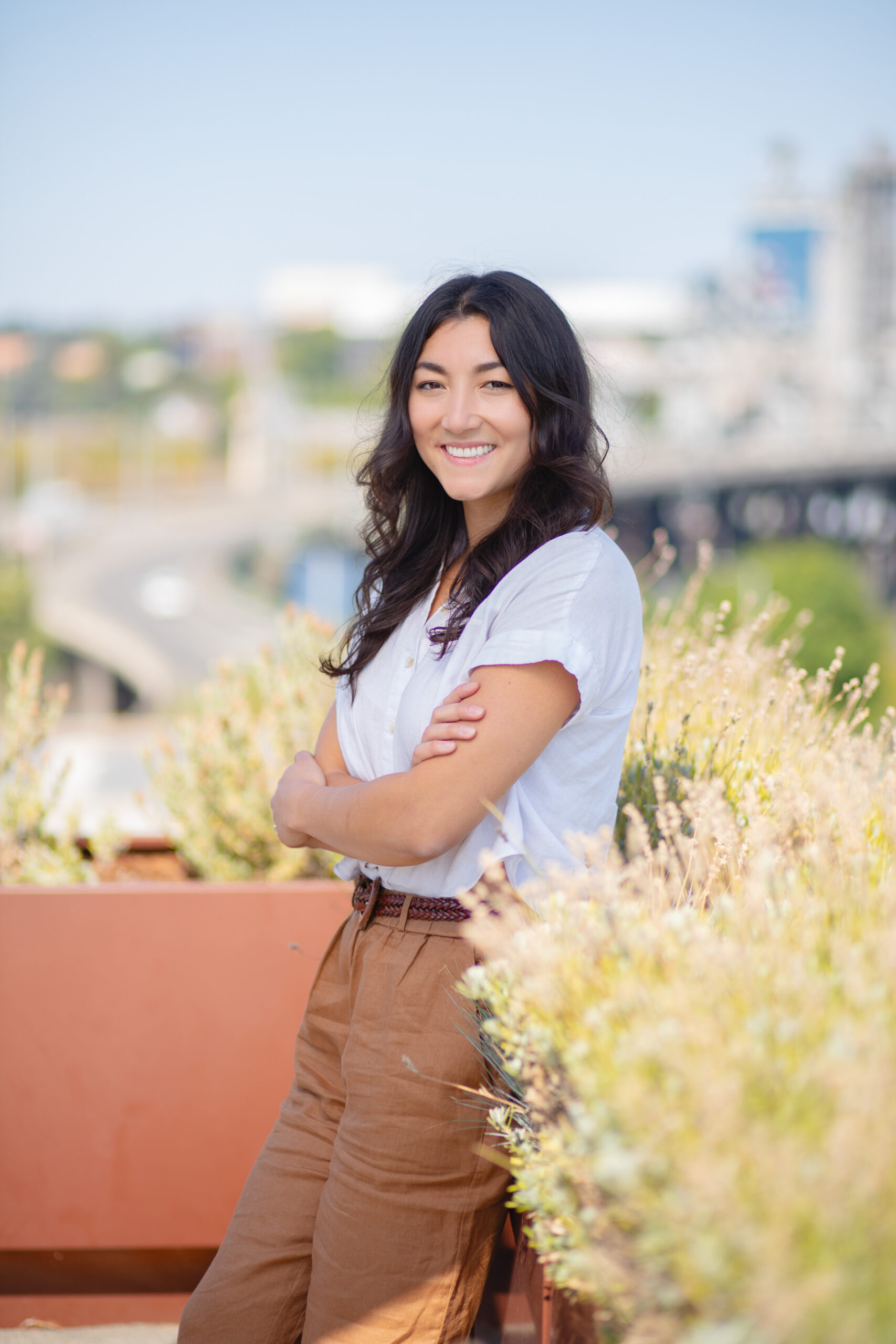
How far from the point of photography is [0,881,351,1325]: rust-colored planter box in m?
2.38

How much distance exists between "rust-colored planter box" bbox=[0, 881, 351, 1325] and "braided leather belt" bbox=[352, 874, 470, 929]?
2.16 ft

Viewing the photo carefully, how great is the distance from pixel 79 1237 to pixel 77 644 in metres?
42.9

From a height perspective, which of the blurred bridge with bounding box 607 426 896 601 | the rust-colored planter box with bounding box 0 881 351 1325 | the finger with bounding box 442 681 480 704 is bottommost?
the blurred bridge with bounding box 607 426 896 601

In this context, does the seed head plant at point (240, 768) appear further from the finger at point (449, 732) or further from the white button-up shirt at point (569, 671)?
the finger at point (449, 732)

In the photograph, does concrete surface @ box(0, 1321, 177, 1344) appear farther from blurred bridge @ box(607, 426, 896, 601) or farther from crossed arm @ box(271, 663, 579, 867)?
blurred bridge @ box(607, 426, 896, 601)

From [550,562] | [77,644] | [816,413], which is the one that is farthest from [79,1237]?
[816,413]

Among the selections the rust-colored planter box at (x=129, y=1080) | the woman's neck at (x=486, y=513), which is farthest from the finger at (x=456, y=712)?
the rust-colored planter box at (x=129, y=1080)

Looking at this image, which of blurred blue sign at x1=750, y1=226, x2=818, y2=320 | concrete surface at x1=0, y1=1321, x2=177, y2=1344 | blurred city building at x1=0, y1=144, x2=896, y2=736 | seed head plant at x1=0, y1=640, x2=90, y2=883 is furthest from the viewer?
blurred blue sign at x1=750, y1=226, x2=818, y2=320

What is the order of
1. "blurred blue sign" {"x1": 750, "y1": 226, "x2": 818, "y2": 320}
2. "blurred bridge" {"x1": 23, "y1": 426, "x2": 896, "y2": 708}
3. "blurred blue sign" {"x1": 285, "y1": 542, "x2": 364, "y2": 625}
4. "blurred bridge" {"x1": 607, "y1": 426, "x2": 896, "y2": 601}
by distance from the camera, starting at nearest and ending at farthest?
"blurred bridge" {"x1": 23, "y1": 426, "x2": 896, "y2": 708}, "blurred blue sign" {"x1": 285, "y1": 542, "x2": 364, "y2": 625}, "blurred bridge" {"x1": 607, "y1": 426, "x2": 896, "y2": 601}, "blurred blue sign" {"x1": 750, "y1": 226, "x2": 818, "y2": 320}

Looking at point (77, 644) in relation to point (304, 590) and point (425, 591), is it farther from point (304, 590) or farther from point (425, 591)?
point (425, 591)

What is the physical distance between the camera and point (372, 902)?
5.66ft

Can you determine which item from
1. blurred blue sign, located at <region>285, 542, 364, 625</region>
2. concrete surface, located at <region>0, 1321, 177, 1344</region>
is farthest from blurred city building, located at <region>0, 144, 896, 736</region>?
concrete surface, located at <region>0, 1321, 177, 1344</region>

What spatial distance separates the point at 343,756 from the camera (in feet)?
6.29

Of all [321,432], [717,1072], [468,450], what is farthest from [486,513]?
[321,432]
